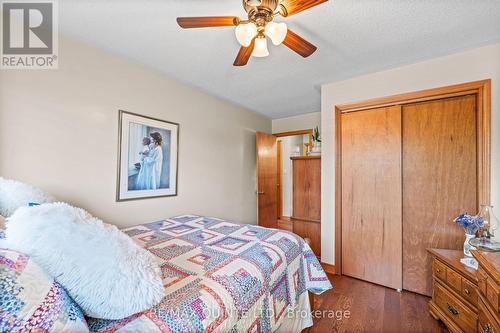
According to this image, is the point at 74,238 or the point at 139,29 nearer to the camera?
the point at 74,238

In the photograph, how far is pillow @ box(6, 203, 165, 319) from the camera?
65cm

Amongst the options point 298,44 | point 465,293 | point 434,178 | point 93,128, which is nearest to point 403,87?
point 434,178

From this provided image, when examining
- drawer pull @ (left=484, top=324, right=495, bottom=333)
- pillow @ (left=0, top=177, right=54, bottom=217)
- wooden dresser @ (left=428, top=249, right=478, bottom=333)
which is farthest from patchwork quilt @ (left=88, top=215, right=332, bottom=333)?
wooden dresser @ (left=428, top=249, right=478, bottom=333)

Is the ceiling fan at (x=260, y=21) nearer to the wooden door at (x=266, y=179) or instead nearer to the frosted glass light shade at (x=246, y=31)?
the frosted glass light shade at (x=246, y=31)

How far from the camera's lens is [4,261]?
1.86ft

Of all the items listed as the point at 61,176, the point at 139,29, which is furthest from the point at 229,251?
the point at 139,29

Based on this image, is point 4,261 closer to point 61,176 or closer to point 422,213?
point 61,176

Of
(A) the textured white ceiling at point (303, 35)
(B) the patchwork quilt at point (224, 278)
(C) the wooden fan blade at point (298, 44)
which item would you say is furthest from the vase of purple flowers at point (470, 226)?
(C) the wooden fan blade at point (298, 44)

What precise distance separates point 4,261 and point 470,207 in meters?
3.05

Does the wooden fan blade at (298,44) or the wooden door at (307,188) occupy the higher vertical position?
the wooden fan blade at (298,44)

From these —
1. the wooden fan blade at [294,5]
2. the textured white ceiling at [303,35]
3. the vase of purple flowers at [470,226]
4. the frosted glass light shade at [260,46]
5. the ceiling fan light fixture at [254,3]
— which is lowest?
the vase of purple flowers at [470,226]

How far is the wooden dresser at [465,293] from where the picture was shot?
1.01m

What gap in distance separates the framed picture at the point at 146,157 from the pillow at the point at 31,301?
158cm

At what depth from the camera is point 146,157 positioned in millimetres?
2250
